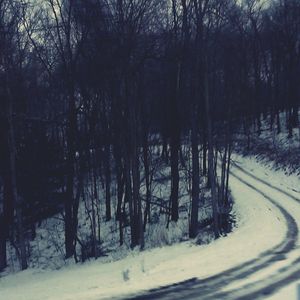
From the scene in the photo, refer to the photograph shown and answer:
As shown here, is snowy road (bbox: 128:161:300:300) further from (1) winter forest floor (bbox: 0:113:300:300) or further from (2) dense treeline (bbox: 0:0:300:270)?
→ (2) dense treeline (bbox: 0:0:300:270)

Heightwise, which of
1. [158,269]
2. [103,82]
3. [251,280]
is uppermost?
[103,82]

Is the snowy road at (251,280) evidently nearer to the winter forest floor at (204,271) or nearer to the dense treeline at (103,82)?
the winter forest floor at (204,271)

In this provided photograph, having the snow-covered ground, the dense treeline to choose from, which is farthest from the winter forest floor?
the dense treeline

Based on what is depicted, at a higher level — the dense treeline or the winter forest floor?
the dense treeline

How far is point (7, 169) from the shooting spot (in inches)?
1049

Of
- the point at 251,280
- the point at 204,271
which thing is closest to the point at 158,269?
the point at 204,271

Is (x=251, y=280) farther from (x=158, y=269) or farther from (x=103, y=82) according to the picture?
(x=103, y=82)

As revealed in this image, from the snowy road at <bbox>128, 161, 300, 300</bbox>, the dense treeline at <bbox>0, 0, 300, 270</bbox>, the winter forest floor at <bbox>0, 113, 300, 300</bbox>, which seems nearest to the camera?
the snowy road at <bbox>128, 161, 300, 300</bbox>

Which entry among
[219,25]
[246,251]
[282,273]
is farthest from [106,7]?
[282,273]

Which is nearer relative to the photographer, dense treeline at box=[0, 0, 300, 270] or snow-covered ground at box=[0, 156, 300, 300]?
snow-covered ground at box=[0, 156, 300, 300]

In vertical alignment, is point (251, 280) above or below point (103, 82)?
below

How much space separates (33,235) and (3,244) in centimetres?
769

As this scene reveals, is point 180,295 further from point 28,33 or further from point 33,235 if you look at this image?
point 33,235

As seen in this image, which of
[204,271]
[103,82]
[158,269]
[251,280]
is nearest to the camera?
[251,280]
